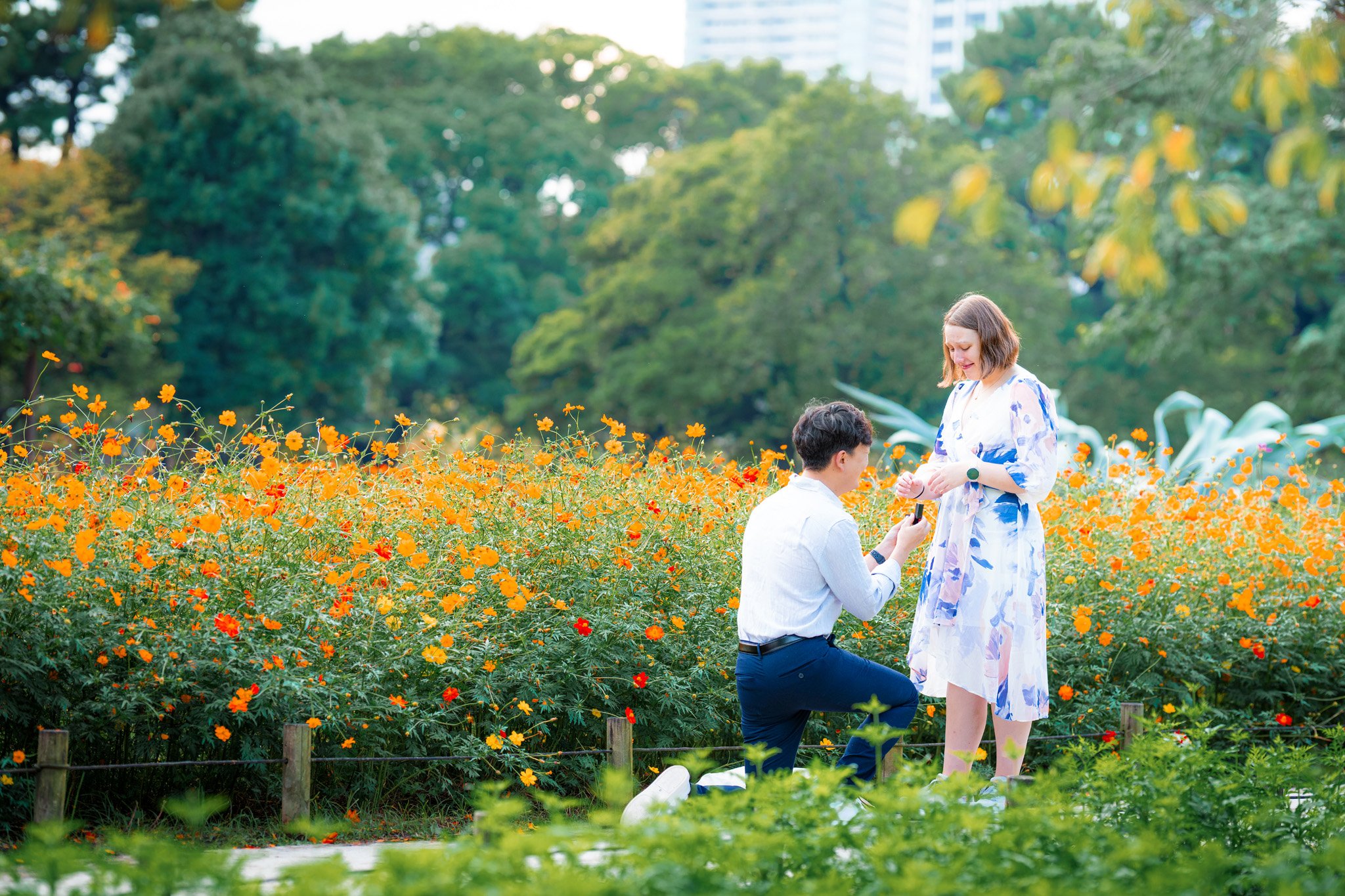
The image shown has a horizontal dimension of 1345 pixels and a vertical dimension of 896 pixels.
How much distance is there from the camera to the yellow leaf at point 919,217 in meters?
2.03

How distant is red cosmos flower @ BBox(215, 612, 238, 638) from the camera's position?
3627mm

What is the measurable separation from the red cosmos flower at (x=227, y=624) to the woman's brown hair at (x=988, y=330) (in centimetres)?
215

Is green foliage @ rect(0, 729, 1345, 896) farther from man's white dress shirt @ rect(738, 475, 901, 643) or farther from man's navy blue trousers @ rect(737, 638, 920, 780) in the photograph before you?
man's white dress shirt @ rect(738, 475, 901, 643)

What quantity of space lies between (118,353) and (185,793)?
18030 millimetres

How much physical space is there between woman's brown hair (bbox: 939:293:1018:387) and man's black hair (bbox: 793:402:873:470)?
456 mm

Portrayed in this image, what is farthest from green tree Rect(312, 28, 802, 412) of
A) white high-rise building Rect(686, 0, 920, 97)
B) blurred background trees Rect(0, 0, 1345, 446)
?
white high-rise building Rect(686, 0, 920, 97)

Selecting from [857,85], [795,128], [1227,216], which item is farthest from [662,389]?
[1227,216]

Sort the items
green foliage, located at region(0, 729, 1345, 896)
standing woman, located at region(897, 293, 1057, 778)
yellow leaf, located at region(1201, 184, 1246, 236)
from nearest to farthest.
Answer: green foliage, located at region(0, 729, 1345, 896) < yellow leaf, located at region(1201, 184, 1246, 236) < standing woman, located at region(897, 293, 1057, 778)

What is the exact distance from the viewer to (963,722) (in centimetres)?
360

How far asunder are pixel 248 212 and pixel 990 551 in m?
22.3

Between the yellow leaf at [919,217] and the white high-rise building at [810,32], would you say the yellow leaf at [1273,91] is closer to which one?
the yellow leaf at [919,217]

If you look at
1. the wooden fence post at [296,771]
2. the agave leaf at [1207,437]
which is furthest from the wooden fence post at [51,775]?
the agave leaf at [1207,437]

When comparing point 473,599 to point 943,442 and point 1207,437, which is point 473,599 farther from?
point 1207,437

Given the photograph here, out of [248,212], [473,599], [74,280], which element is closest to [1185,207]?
[473,599]
